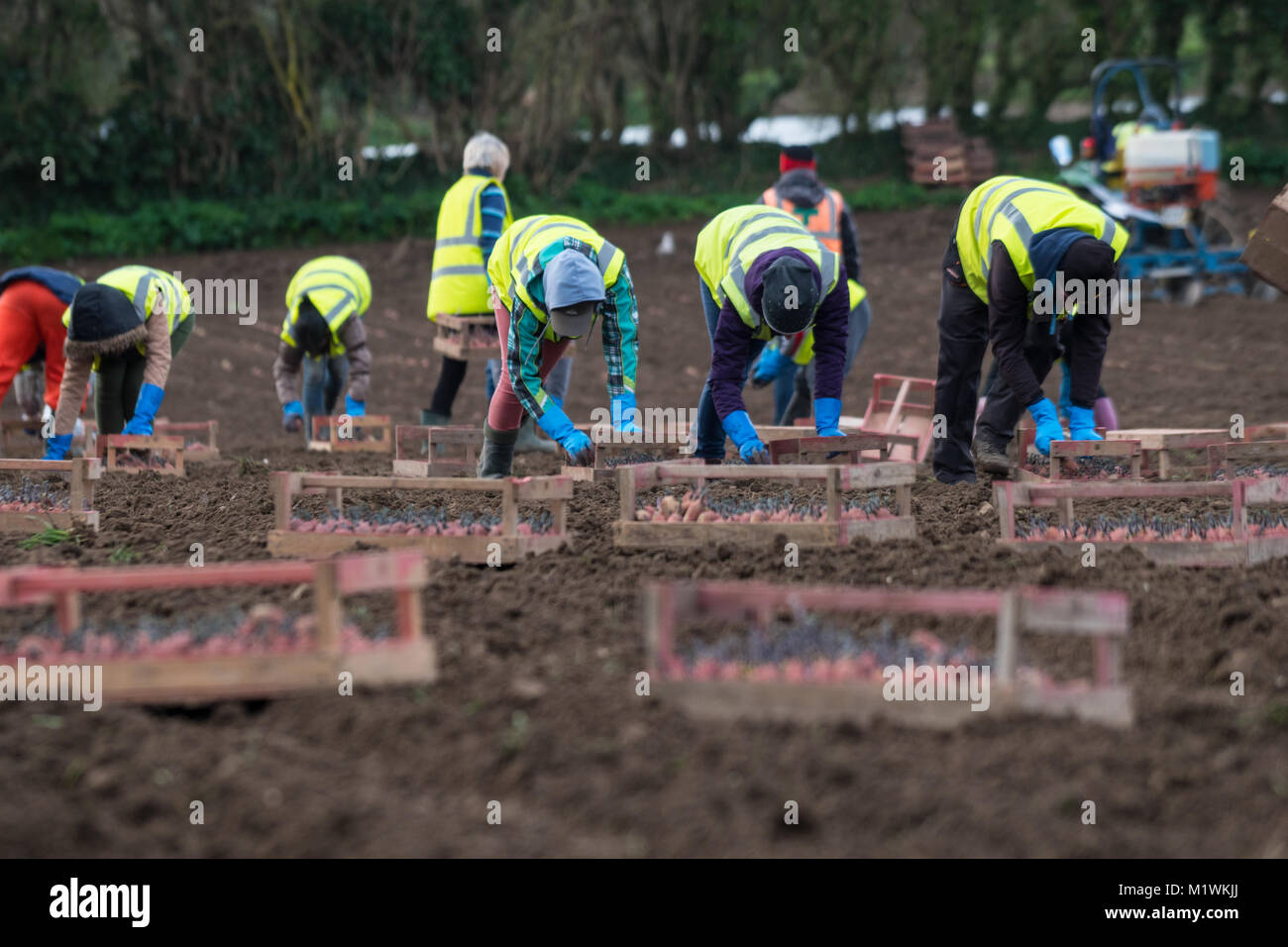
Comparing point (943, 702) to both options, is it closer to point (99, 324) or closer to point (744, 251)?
point (744, 251)

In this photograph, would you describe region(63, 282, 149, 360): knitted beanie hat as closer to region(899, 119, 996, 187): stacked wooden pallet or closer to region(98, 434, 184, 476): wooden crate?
region(98, 434, 184, 476): wooden crate

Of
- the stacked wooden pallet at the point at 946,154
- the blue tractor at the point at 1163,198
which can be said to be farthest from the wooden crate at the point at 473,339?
the stacked wooden pallet at the point at 946,154

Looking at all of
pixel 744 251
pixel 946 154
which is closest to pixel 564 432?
pixel 744 251

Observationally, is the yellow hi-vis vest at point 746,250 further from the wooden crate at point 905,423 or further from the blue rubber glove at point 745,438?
the wooden crate at point 905,423

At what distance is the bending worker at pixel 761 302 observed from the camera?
5355 millimetres

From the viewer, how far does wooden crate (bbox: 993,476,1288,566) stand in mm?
4938

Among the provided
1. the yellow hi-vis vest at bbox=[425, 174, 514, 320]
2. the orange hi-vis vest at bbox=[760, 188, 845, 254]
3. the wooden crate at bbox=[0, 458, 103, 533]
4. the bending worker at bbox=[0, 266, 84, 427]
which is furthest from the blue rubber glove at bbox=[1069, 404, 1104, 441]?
the bending worker at bbox=[0, 266, 84, 427]

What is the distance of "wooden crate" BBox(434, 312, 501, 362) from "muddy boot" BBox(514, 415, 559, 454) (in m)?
0.51

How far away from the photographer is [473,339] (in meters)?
8.01

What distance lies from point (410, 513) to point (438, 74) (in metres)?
13.5

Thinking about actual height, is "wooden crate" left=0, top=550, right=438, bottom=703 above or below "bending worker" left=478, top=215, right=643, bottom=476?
below

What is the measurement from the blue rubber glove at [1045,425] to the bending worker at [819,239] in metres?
1.59
